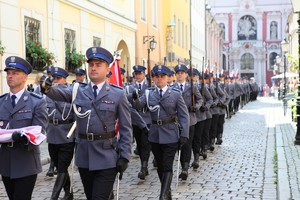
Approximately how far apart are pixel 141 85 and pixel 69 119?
3172mm

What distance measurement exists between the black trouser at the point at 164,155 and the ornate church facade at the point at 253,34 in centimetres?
7651

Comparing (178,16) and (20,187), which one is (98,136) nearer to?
(20,187)

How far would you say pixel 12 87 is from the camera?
5141 millimetres

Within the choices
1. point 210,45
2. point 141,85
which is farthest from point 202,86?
point 210,45

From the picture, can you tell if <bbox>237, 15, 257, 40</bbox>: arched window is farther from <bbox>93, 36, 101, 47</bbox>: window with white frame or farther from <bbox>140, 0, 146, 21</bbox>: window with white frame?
<bbox>93, 36, 101, 47</bbox>: window with white frame

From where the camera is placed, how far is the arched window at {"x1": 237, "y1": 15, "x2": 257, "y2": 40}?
→ 3393 inches

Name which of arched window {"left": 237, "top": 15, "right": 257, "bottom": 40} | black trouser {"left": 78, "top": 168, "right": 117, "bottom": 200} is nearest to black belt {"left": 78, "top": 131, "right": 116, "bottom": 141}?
black trouser {"left": 78, "top": 168, "right": 117, "bottom": 200}

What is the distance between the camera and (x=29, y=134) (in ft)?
16.0

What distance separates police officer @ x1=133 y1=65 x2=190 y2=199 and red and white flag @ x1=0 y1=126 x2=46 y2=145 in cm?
255

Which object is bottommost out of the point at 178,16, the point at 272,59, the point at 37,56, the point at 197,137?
the point at 197,137

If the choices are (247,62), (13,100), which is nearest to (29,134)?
(13,100)

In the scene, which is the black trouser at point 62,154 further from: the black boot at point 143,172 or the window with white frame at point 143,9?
the window with white frame at point 143,9

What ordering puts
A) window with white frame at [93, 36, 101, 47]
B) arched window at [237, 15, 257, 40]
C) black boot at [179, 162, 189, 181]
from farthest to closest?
arched window at [237, 15, 257, 40] < window with white frame at [93, 36, 101, 47] < black boot at [179, 162, 189, 181]

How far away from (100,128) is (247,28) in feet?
275
